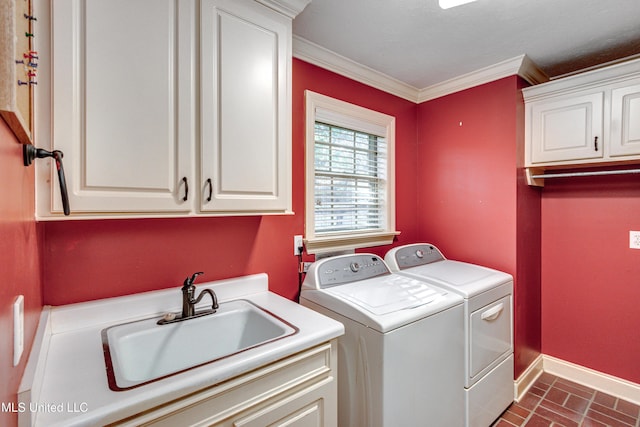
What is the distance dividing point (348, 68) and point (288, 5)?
0.79 m

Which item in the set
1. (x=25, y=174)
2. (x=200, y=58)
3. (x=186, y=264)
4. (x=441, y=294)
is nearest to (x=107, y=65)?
(x=200, y=58)

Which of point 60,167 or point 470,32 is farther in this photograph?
point 470,32

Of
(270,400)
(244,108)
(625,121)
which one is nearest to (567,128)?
(625,121)

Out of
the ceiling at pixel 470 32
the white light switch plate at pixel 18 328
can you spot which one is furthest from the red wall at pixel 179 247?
the white light switch plate at pixel 18 328

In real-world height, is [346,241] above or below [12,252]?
below

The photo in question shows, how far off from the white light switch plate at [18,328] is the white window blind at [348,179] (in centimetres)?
151

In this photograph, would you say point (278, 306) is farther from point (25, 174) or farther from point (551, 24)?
point (551, 24)

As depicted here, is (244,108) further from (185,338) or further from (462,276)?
(462,276)

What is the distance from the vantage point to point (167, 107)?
1.14 meters

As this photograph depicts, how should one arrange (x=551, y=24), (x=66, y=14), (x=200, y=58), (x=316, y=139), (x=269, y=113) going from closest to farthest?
1. (x=66, y=14)
2. (x=200, y=58)
3. (x=269, y=113)
4. (x=551, y=24)
5. (x=316, y=139)

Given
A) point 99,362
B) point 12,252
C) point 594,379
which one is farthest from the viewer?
point 594,379

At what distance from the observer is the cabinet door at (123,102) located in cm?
95

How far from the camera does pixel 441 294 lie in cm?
169

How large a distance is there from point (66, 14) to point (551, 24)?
2.26 m
